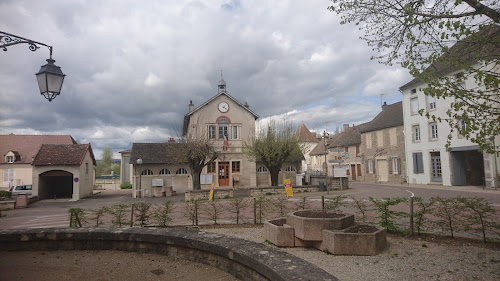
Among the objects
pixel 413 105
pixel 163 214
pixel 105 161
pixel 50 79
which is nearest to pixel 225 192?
pixel 163 214

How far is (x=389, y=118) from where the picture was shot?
3244cm

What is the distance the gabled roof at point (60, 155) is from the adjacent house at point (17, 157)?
34.5 ft

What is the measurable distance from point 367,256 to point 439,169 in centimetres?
2281

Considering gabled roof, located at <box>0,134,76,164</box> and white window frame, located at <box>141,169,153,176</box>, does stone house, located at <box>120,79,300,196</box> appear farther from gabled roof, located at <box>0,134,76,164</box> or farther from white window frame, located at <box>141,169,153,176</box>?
gabled roof, located at <box>0,134,76,164</box>

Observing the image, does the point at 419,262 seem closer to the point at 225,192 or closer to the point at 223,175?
the point at 225,192

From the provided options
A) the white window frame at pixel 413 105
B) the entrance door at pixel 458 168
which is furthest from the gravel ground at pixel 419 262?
the white window frame at pixel 413 105

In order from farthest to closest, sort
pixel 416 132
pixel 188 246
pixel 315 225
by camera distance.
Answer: pixel 416 132, pixel 315 225, pixel 188 246

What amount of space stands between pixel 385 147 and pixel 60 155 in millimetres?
30259

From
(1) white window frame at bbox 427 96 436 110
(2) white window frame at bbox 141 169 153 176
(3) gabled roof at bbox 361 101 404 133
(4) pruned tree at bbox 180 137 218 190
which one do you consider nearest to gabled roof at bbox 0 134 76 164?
(2) white window frame at bbox 141 169 153 176

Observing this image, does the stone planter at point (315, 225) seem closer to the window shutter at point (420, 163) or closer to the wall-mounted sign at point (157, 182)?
the wall-mounted sign at point (157, 182)

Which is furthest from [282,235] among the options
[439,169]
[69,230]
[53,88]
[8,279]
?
[439,169]

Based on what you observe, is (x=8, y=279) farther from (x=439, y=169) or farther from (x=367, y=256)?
(x=439, y=169)

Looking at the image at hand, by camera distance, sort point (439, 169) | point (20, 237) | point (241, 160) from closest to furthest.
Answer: point (20, 237)
point (439, 169)
point (241, 160)

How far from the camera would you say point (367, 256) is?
6.21 meters
